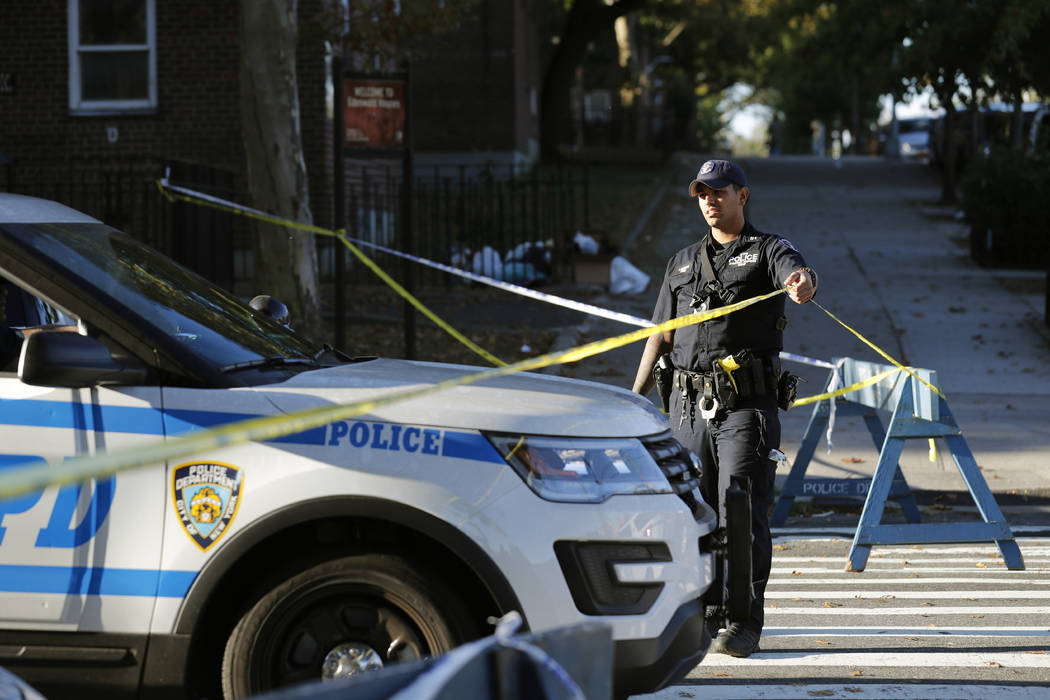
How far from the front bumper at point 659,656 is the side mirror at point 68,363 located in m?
1.66

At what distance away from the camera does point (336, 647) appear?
402 centimetres

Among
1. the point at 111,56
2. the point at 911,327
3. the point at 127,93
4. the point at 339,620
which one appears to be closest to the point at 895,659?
the point at 339,620

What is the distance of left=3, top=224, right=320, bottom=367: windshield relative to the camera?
4309mm

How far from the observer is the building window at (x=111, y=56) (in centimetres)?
1881

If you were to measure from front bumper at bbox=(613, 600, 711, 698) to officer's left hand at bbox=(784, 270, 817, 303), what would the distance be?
1.65 metres

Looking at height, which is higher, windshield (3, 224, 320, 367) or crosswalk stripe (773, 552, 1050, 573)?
windshield (3, 224, 320, 367)

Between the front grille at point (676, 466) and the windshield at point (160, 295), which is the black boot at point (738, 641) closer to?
the front grille at point (676, 466)

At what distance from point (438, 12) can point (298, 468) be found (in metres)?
11.4

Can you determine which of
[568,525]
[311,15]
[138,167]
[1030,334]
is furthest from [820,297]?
[568,525]

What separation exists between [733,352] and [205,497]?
2668 mm

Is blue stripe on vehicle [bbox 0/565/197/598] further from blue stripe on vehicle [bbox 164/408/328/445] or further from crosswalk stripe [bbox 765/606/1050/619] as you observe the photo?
crosswalk stripe [bbox 765/606/1050/619]

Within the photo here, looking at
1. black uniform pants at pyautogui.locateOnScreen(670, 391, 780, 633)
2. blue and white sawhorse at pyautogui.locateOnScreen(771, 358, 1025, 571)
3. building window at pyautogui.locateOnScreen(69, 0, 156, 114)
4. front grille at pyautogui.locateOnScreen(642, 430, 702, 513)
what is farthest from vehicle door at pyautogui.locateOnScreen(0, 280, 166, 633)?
building window at pyautogui.locateOnScreen(69, 0, 156, 114)

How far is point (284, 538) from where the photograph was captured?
4137 mm

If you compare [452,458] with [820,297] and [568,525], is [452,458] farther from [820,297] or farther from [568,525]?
[820,297]
